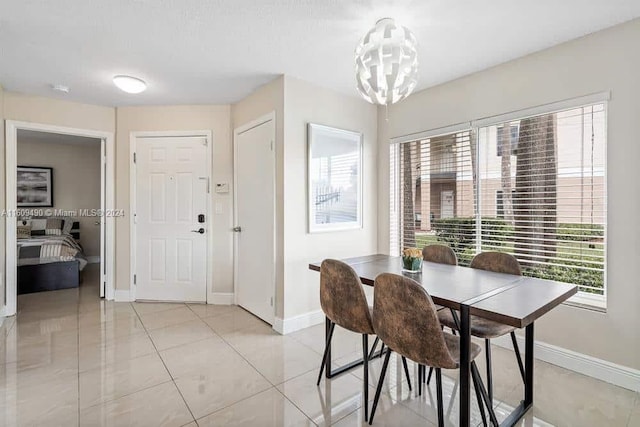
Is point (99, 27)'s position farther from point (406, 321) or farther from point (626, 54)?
point (626, 54)

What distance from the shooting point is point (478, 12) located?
2.06 metres

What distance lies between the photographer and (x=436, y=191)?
3.40 meters

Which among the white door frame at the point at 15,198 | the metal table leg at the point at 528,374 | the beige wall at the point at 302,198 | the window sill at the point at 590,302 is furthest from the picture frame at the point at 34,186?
the window sill at the point at 590,302

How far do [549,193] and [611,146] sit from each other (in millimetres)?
495

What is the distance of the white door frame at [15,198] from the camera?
3408mm

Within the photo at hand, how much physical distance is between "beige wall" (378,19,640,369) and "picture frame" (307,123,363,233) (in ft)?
4.94

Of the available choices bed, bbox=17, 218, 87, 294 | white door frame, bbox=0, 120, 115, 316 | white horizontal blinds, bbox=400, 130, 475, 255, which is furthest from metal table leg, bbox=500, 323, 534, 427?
bed, bbox=17, 218, 87, 294

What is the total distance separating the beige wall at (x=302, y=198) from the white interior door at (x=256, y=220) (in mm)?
190

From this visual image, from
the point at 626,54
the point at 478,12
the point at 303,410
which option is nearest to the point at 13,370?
the point at 303,410

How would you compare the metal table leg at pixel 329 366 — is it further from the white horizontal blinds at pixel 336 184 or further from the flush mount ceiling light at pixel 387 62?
the flush mount ceiling light at pixel 387 62

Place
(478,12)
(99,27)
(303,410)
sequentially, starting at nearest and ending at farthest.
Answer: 1. (303,410)
2. (478,12)
3. (99,27)

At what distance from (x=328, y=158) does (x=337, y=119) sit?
1.48ft

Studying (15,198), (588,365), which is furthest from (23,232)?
(588,365)

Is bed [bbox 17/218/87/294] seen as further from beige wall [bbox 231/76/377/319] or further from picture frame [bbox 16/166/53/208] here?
beige wall [bbox 231/76/377/319]
